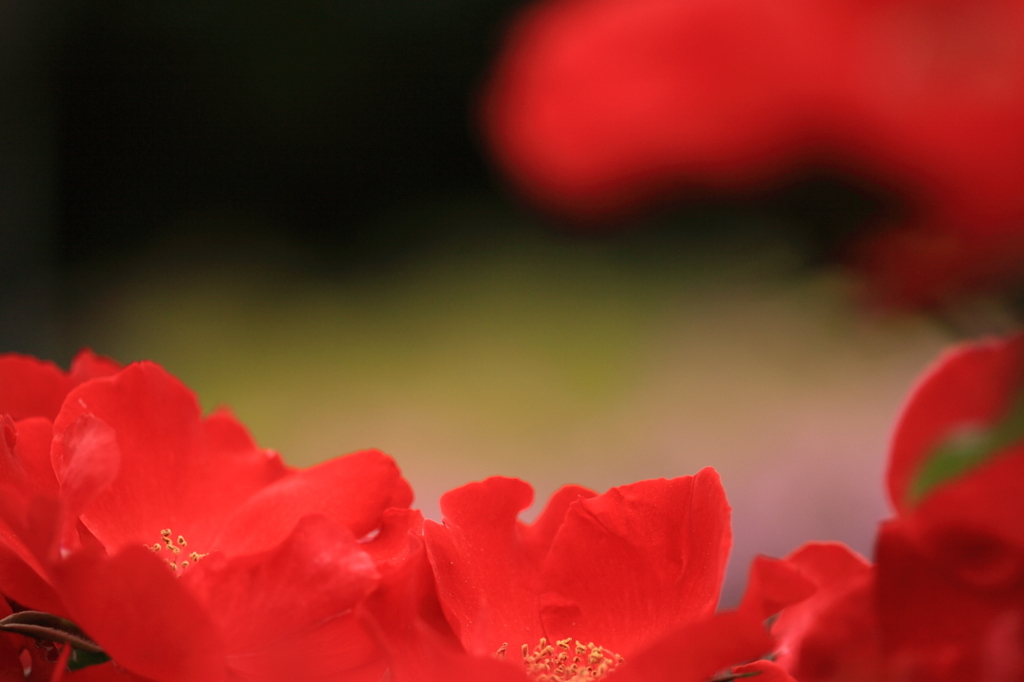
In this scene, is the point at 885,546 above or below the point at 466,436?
below

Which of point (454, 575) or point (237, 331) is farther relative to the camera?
point (237, 331)

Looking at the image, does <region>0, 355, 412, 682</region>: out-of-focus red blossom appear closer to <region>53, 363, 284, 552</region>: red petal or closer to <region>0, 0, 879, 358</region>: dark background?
<region>53, 363, 284, 552</region>: red petal

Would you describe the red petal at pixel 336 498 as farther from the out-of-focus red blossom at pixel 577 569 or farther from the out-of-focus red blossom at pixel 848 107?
the out-of-focus red blossom at pixel 848 107

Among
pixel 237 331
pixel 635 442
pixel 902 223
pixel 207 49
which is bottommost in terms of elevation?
pixel 902 223

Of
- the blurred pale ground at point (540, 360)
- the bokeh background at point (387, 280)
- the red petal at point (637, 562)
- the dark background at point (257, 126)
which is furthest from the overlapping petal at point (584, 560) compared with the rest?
the dark background at point (257, 126)

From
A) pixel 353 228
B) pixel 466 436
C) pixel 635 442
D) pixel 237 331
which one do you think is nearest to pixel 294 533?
pixel 635 442

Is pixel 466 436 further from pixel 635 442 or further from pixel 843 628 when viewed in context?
pixel 843 628
